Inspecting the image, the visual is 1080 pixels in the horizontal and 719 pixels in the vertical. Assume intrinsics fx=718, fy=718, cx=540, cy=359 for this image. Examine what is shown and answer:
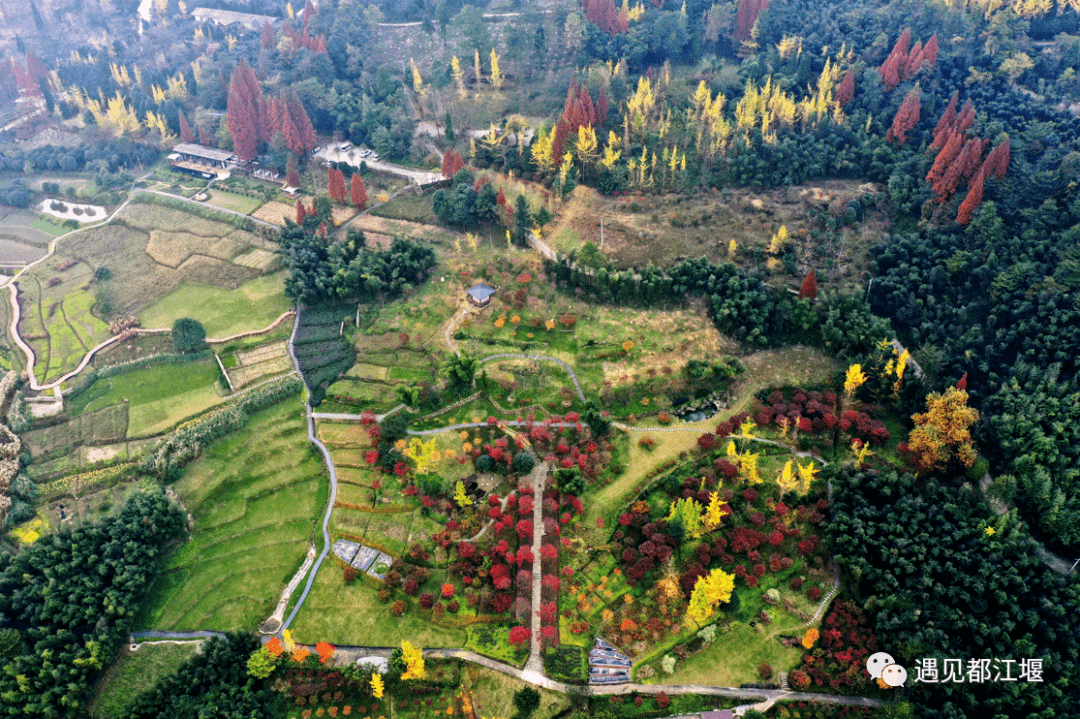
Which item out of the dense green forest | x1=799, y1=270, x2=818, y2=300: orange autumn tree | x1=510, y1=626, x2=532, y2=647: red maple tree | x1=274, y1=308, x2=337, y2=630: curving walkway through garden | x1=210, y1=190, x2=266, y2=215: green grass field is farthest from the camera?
x1=210, y1=190, x2=266, y2=215: green grass field

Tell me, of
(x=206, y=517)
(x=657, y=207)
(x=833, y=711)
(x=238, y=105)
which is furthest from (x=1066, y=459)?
(x=238, y=105)

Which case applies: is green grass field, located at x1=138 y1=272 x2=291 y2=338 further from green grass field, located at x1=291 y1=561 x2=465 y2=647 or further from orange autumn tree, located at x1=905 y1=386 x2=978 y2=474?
orange autumn tree, located at x1=905 y1=386 x2=978 y2=474

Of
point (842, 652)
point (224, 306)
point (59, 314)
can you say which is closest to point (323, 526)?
point (224, 306)

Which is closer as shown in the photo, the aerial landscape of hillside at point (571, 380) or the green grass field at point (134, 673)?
the aerial landscape of hillside at point (571, 380)

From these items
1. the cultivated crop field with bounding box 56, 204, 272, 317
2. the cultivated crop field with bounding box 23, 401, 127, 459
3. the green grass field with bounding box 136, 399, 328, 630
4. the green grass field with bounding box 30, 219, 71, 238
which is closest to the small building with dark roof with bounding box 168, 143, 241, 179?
the cultivated crop field with bounding box 56, 204, 272, 317

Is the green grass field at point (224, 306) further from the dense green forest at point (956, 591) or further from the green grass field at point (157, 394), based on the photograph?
the dense green forest at point (956, 591)

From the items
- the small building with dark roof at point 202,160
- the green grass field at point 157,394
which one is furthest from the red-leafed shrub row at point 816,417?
the small building with dark roof at point 202,160

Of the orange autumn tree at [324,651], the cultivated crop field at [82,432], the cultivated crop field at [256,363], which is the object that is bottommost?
the orange autumn tree at [324,651]
